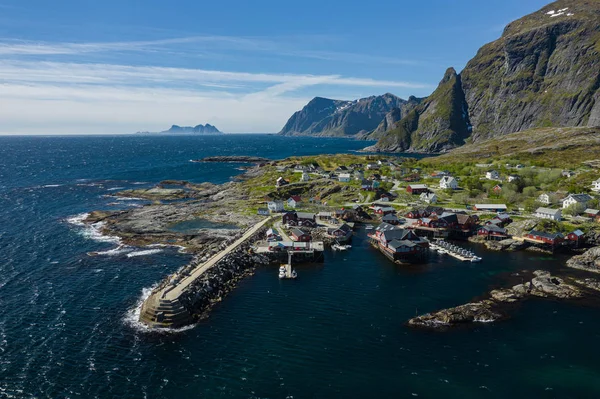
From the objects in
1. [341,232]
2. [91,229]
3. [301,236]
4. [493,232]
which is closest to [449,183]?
[493,232]

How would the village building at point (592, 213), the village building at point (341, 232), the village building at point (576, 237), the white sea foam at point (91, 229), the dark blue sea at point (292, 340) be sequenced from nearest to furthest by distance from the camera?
the dark blue sea at point (292, 340), the village building at point (576, 237), the white sea foam at point (91, 229), the village building at point (341, 232), the village building at point (592, 213)

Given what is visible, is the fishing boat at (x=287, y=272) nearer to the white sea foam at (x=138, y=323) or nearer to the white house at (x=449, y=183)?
the white sea foam at (x=138, y=323)

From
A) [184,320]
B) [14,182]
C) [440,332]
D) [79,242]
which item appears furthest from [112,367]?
[14,182]

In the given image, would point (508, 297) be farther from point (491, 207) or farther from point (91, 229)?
point (91, 229)

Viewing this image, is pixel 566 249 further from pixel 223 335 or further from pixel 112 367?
pixel 112 367

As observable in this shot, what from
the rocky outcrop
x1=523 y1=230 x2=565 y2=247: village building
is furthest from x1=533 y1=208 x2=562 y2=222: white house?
the rocky outcrop

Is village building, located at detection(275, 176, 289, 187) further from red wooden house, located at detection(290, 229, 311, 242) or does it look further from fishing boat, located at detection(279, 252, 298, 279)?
fishing boat, located at detection(279, 252, 298, 279)

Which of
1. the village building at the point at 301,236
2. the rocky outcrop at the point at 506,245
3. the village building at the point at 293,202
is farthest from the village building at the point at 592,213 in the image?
the village building at the point at 293,202
